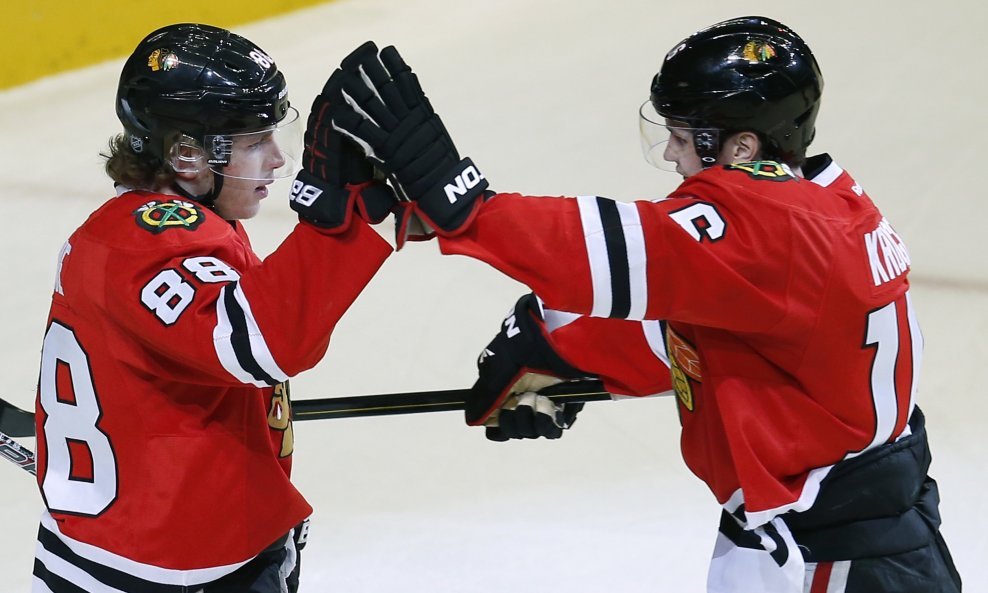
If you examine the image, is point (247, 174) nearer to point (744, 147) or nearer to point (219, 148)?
point (219, 148)

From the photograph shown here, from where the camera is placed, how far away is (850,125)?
4871mm

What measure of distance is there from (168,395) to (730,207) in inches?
33.0

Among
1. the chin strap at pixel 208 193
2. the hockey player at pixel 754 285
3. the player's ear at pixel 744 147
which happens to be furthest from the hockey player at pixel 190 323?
the player's ear at pixel 744 147

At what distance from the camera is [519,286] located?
3.92m

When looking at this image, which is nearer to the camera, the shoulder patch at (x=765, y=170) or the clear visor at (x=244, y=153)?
the shoulder patch at (x=765, y=170)

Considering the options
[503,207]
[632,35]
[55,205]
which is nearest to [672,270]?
[503,207]

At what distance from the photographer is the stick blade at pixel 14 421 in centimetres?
244

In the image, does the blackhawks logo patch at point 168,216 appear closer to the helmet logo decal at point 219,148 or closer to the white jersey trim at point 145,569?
the helmet logo decal at point 219,148

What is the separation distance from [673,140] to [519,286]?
2025mm

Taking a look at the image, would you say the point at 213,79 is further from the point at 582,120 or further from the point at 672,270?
the point at 582,120

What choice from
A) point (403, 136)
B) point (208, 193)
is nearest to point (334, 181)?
point (403, 136)

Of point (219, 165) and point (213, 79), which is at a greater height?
point (213, 79)

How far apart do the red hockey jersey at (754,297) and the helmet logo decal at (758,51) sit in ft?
0.62

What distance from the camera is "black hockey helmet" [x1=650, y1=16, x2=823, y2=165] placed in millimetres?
1815
